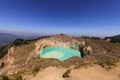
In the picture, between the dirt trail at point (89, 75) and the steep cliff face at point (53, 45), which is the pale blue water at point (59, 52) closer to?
the steep cliff face at point (53, 45)

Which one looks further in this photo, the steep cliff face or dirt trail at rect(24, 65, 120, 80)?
the steep cliff face

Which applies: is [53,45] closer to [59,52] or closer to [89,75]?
[59,52]

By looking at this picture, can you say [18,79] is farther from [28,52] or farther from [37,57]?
[28,52]

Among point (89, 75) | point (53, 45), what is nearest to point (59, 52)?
point (53, 45)

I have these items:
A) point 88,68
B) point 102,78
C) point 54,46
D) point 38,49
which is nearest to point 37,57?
point 38,49

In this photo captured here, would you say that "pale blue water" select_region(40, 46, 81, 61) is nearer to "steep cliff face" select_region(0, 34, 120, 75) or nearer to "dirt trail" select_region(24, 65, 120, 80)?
"steep cliff face" select_region(0, 34, 120, 75)

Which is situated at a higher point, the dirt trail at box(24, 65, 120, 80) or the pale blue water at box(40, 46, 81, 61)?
the dirt trail at box(24, 65, 120, 80)

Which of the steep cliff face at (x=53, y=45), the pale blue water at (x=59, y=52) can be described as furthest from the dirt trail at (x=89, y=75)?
the pale blue water at (x=59, y=52)

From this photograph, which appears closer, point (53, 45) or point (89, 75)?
point (89, 75)

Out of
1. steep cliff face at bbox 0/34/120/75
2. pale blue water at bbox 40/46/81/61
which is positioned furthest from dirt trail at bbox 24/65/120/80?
pale blue water at bbox 40/46/81/61
